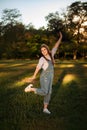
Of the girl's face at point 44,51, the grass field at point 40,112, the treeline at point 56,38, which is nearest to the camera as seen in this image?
the grass field at point 40,112

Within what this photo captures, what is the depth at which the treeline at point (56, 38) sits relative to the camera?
299 feet

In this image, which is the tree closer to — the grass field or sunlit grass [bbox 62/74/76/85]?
sunlit grass [bbox 62/74/76/85]

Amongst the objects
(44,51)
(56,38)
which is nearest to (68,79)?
(44,51)

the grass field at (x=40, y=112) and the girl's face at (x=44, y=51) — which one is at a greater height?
the girl's face at (x=44, y=51)

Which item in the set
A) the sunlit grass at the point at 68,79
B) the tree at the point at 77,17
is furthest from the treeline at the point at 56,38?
the sunlit grass at the point at 68,79

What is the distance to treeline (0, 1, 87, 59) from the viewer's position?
91.2 metres

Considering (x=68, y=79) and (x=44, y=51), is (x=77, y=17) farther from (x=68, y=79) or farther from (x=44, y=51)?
(x=44, y=51)

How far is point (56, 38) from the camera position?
92875 millimetres

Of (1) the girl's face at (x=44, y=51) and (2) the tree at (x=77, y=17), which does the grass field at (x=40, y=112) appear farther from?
(2) the tree at (x=77, y=17)

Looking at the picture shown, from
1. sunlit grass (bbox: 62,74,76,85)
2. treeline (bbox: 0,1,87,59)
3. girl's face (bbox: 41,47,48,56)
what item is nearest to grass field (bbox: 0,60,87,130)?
girl's face (bbox: 41,47,48,56)

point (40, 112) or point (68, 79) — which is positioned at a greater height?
point (40, 112)

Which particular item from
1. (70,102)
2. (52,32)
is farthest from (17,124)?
(52,32)

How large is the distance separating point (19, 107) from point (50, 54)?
2.18 m

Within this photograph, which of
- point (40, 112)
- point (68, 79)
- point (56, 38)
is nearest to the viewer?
point (40, 112)
